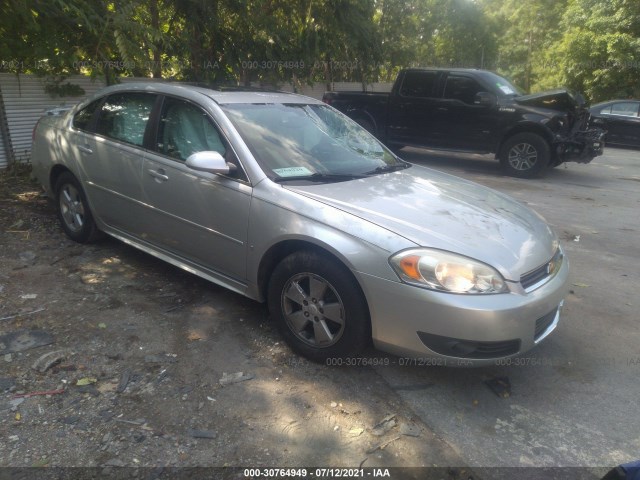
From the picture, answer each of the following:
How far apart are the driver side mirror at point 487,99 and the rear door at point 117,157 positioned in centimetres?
726

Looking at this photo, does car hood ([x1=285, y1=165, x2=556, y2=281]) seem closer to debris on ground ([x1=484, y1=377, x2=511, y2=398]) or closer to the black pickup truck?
debris on ground ([x1=484, y1=377, x2=511, y2=398])

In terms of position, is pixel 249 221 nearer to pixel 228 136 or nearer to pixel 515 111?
pixel 228 136

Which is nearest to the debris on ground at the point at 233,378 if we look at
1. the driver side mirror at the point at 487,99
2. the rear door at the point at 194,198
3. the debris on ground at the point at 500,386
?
the rear door at the point at 194,198

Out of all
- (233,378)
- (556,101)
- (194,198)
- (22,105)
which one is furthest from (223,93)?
(556,101)

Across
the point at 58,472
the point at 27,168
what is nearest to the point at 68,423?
the point at 58,472

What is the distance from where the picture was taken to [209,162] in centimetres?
329

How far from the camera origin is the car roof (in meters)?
3.90

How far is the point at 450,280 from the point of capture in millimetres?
2705

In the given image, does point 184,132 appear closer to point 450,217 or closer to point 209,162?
point 209,162

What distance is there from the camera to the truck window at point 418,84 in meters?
10.5

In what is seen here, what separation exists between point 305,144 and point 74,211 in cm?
258

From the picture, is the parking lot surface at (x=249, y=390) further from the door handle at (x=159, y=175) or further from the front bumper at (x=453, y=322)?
the door handle at (x=159, y=175)

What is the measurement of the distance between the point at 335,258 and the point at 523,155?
311 inches

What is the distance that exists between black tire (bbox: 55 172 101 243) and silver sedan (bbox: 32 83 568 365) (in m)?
0.05
